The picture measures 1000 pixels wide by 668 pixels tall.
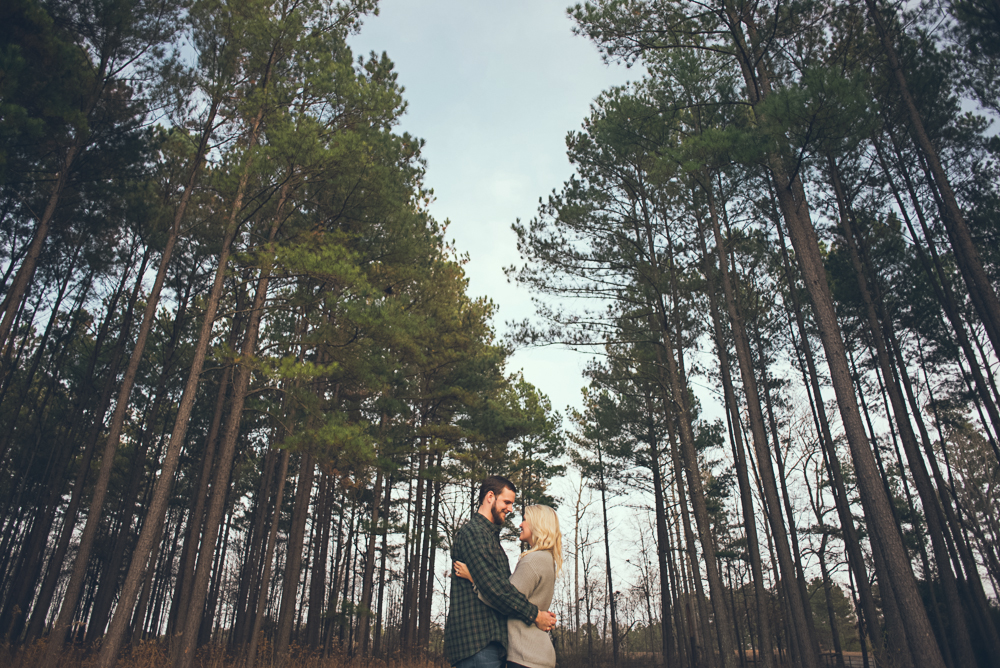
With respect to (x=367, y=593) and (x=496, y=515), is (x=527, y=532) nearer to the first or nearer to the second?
(x=496, y=515)

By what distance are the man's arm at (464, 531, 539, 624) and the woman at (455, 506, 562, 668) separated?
90mm

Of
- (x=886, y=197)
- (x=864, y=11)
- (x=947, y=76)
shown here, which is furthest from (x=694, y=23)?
(x=886, y=197)

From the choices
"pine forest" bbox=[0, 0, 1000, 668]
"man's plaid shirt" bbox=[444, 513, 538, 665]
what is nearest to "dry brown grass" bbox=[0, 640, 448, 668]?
"pine forest" bbox=[0, 0, 1000, 668]

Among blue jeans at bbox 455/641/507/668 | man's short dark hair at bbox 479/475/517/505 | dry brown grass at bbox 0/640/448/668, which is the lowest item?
dry brown grass at bbox 0/640/448/668

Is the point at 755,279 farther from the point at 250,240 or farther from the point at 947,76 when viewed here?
the point at 250,240

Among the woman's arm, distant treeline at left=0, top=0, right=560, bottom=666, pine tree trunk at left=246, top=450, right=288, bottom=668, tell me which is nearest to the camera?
the woman's arm

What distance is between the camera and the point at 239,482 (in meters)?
21.4

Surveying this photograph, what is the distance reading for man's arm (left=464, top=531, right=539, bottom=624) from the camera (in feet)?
7.33

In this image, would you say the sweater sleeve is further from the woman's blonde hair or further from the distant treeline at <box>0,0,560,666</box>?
the distant treeline at <box>0,0,560,666</box>

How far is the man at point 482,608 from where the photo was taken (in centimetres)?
225

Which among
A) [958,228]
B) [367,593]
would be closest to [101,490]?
[367,593]

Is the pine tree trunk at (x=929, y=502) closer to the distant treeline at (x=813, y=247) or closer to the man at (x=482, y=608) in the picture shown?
the distant treeline at (x=813, y=247)

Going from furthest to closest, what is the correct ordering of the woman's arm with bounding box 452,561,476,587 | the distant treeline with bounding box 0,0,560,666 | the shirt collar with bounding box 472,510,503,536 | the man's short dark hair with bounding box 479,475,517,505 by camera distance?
1. the distant treeline with bounding box 0,0,560,666
2. the man's short dark hair with bounding box 479,475,517,505
3. the shirt collar with bounding box 472,510,503,536
4. the woman's arm with bounding box 452,561,476,587

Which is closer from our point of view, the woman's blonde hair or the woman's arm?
the woman's arm
